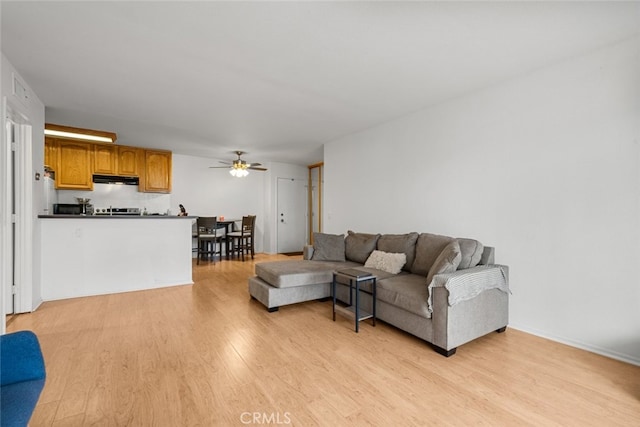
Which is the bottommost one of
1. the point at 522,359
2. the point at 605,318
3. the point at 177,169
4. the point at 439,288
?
the point at 522,359

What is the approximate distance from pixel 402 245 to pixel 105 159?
5.97 meters

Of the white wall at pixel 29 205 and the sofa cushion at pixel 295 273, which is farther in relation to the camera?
the sofa cushion at pixel 295 273

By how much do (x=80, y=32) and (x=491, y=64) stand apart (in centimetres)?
349

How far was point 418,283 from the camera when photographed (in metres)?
2.79

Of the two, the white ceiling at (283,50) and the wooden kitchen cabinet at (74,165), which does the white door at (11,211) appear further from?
the wooden kitchen cabinet at (74,165)

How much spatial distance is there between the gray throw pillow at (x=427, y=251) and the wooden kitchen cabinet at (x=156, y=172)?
5.58m

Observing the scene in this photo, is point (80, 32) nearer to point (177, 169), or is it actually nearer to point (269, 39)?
point (269, 39)

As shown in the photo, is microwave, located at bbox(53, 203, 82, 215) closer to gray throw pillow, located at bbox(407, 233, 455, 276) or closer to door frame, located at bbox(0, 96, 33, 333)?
door frame, located at bbox(0, 96, 33, 333)

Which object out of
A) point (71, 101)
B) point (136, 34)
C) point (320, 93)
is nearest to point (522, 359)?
point (320, 93)

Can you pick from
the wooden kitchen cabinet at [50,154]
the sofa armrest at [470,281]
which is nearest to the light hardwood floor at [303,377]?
the sofa armrest at [470,281]

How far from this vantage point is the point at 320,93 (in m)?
3.24

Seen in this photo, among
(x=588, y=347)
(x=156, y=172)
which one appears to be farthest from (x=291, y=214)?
(x=588, y=347)

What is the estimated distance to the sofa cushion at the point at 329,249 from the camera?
4.04 metres

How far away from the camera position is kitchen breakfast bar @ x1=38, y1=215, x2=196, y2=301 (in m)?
3.67
